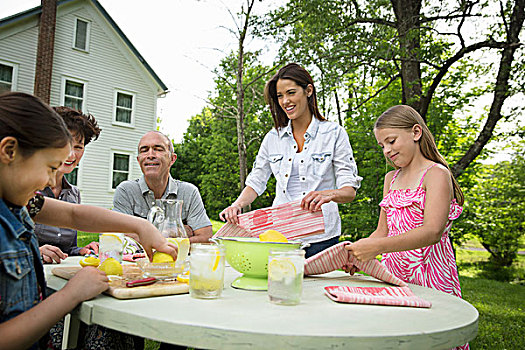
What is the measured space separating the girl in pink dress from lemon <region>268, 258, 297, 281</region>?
50cm

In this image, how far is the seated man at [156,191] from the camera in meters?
2.70

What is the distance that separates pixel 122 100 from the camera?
15.0m

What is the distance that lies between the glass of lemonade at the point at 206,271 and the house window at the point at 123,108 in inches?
575

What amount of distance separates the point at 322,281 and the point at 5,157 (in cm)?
129

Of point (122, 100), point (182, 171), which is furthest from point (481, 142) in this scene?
point (182, 171)

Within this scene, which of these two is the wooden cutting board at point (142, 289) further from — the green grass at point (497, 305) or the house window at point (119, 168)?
the house window at point (119, 168)

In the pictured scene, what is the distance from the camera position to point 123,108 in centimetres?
1480

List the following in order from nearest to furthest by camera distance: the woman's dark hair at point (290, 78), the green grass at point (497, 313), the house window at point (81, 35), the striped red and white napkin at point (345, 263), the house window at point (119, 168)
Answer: the striped red and white napkin at point (345, 263), the woman's dark hair at point (290, 78), the green grass at point (497, 313), the house window at point (81, 35), the house window at point (119, 168)

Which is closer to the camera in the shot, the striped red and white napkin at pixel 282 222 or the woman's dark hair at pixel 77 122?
the striped red and white napkin at pixel 282 222

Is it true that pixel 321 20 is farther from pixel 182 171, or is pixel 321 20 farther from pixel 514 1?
pixel 182 171

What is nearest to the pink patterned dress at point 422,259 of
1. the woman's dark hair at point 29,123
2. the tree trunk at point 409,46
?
the woman's dark hair at point 29,123

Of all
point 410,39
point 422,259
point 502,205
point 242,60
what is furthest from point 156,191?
point 502,205

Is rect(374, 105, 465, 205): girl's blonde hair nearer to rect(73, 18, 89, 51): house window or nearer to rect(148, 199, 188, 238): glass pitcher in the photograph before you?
rect(148, 199, 188, 238): glass pitcher

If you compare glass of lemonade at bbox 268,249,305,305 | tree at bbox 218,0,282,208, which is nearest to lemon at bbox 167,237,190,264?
glass of lemonade at bbox 268,249,305,305
